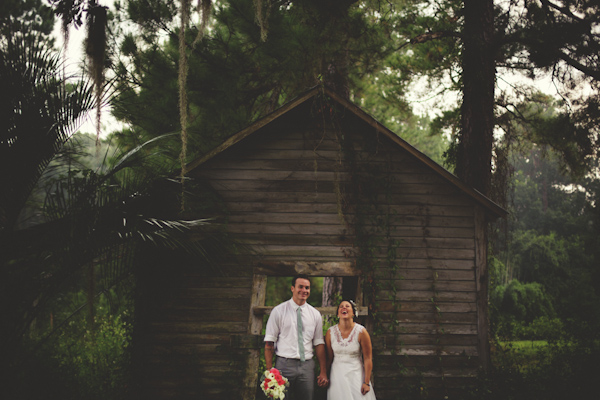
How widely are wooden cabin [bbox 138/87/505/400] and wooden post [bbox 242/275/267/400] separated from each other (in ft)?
0.07

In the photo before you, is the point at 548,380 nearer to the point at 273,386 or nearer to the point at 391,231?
the point at 391,231

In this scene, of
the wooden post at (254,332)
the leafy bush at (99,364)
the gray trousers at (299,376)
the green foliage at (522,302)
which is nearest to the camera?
the gray trousers at (299,376)

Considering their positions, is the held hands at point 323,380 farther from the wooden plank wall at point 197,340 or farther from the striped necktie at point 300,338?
the wooden plank wall at point 197,340

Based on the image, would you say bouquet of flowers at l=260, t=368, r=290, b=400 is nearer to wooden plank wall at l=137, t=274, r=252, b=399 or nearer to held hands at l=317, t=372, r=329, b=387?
held hands at l=317, t=372, r=329, b=387

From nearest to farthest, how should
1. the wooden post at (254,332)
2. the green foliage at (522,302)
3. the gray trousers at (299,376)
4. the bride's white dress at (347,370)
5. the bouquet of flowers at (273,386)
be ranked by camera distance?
the bouquet of flowers at (273,386) → the gray trousers at (299,376) → the bride's white dress at (347,370) → the wooden post at (254,332) → the green foliage at (522,302)

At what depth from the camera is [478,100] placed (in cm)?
940

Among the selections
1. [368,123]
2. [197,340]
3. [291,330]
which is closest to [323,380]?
[291,330]

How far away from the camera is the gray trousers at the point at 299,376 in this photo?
17.6 ft

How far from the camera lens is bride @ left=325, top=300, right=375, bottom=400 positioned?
547cm

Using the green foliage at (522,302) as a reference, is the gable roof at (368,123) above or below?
above

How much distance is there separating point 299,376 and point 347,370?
23.5 inches

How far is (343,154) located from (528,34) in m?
4.59

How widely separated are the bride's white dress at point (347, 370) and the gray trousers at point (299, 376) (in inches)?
12.8

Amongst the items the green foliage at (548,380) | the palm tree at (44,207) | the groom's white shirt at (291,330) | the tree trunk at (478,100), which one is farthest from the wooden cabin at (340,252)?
the tree trunk at (478,100)
